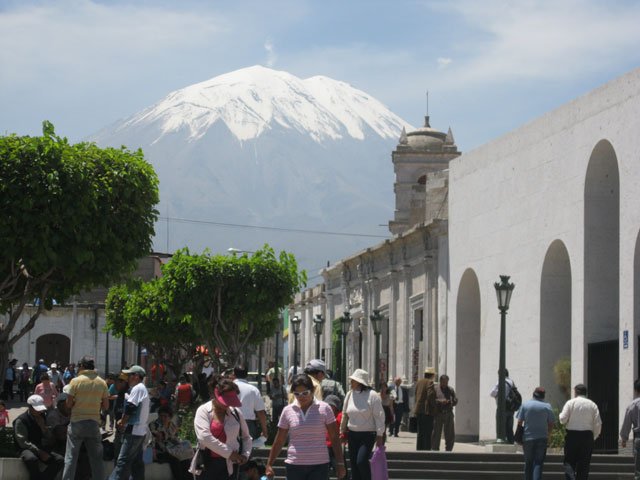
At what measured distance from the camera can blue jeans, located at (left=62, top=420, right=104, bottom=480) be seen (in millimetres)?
17469

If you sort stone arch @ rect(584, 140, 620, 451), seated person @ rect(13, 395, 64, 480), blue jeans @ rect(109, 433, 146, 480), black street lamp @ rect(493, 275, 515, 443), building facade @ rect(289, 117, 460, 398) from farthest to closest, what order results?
building facade @ rect(289, 117, 460, 398) → stone arch @ rect(584, 140, 620, 451) → black street lamp @ rect(493, 275, 515, 443) → blue jeans @ rect(109, 433, 146, 480) → seated person @ rect(13, 395, 64, 480)

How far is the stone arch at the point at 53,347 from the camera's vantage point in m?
69.2

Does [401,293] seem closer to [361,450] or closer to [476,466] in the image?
[476,466]

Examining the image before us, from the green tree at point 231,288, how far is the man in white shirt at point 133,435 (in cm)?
2476

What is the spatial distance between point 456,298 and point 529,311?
19.5 ft

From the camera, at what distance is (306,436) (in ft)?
46.0

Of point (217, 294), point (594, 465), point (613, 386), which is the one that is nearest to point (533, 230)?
point (613, 386)

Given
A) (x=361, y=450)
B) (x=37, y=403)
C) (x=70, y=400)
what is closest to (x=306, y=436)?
(x=361, y=450)

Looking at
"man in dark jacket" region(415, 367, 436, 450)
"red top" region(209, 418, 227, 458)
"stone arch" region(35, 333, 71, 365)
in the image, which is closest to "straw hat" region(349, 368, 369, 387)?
"red top" region(209, 418, 227, 458)

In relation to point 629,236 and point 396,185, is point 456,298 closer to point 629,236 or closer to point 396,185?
point 629,236

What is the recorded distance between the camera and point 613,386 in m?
27.3

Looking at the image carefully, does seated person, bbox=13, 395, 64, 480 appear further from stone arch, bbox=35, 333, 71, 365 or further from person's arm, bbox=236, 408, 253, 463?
stone arch, bbox=35, 333, 71, 365

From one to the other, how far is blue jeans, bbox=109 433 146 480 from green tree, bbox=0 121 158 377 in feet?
17.0

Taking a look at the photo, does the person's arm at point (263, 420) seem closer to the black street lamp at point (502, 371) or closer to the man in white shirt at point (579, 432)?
the man in white shirt at point (579, 432)
